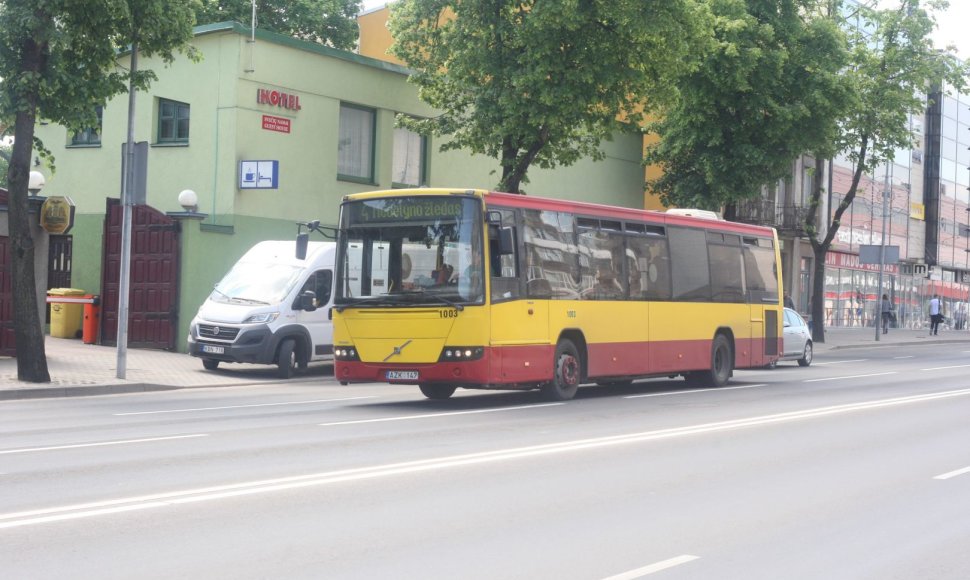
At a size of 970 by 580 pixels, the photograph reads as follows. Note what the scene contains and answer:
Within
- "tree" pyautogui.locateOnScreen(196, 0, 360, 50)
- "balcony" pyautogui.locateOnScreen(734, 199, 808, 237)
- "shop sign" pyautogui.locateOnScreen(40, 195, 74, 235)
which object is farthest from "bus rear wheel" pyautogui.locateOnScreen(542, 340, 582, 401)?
"balcony" pyautogui.locateOnScreen(734, 199, 808, 237)

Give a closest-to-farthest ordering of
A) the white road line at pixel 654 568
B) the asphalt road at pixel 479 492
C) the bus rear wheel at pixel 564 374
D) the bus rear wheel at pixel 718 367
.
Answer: the white road line at pixel 654 568
the asphalt road at pixel 479 492
the bus rear wheel at pixel 564 374
the bus rear wheel at pixel 718 367

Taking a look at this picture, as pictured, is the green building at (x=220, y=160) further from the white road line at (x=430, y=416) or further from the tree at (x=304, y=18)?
the tree at (x=304, y=18)

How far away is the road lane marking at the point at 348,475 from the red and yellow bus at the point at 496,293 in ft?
10.7

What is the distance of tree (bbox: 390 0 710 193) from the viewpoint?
89.4 feet

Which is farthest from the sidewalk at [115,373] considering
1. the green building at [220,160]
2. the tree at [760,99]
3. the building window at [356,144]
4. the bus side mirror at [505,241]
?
the tree at [760,99]

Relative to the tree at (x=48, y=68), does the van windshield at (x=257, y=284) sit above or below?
below

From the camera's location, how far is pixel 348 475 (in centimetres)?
986

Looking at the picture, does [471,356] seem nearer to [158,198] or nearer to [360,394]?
[360,394]

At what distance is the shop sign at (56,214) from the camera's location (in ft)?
79.7

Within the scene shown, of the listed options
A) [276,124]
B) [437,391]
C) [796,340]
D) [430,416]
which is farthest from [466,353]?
[796,340]

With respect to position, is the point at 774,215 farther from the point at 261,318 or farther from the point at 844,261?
the point at 261,318

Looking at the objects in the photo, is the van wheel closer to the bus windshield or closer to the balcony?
the bus windshield

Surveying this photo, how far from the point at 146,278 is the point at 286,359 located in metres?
5.90

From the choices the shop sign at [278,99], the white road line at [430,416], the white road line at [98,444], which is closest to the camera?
the white road line at [98,444]
